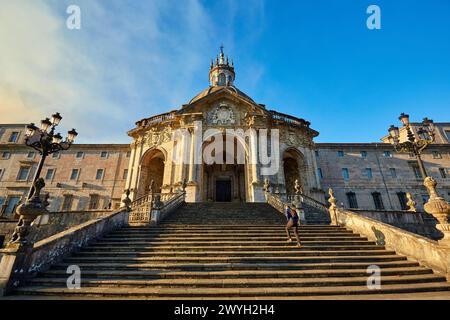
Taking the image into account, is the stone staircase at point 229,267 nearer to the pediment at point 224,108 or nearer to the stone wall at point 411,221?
the stone wall at point 411,221

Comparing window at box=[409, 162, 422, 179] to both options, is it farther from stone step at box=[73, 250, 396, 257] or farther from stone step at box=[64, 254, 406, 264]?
stone step at box=[73, 250, 396, 257]

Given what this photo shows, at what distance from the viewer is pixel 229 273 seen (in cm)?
596

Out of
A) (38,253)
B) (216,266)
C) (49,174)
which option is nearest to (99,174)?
(49,174)

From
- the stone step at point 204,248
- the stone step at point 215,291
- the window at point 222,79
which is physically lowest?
the stone step at point 215,291

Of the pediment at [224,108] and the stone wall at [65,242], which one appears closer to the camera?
the stone wall at [65,242]

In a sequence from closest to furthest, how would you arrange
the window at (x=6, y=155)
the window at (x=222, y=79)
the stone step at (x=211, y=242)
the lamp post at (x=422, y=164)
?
the lamp post at (x=422, y=164), the stone step at (x=211, y=242), the window at (x=6, y=155), the window at (x=222, y=79)

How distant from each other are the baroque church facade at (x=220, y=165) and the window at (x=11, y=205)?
0.13 meters

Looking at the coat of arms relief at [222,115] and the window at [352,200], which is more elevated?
the coat of arms relief at [222,115]

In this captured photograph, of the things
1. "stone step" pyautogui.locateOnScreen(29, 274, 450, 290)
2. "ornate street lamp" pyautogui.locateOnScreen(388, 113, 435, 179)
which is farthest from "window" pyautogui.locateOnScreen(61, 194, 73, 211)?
"ornate street lamp" pyautogui.locateOnScreen(388, 113, 435, 179)

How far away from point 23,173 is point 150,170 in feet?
56.2

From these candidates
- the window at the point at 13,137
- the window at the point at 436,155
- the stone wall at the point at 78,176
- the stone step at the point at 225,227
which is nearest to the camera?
the stone step at the point at 225,227

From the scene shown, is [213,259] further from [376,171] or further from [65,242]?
[376,171]

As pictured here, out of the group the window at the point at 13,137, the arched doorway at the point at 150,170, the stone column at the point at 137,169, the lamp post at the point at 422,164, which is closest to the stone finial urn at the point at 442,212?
the lamp post at the point at 422,164

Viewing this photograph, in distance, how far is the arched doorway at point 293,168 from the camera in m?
23.7
